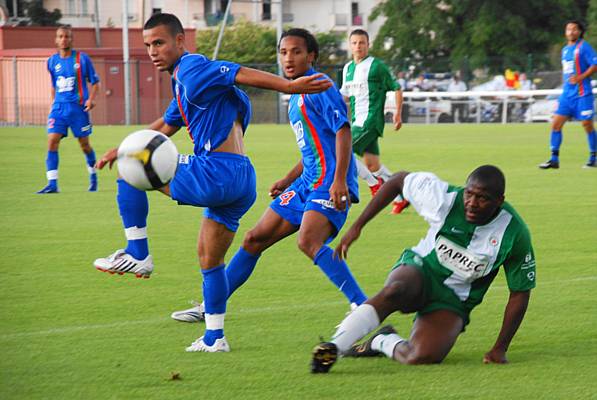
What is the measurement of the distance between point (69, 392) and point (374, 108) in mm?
8421

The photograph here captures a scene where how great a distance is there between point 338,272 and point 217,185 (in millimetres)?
1212

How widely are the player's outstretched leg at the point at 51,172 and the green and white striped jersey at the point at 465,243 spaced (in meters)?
9.83

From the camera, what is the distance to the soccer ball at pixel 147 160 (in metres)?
5.53

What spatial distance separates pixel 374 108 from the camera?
13.0 metres

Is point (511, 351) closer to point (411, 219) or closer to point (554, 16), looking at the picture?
point (411, 219)

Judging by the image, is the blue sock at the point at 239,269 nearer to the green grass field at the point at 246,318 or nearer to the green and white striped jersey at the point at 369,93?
the green grass field at the point at 246,318

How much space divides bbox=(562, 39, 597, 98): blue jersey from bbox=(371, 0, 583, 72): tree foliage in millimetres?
29903

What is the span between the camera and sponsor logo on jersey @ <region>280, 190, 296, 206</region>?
22.4 feet

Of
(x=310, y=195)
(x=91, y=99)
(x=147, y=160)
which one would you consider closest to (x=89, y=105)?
(x=91, y=99)

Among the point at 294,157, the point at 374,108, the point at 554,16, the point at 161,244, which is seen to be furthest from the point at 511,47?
the point at 161,244

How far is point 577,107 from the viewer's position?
58.4 feet

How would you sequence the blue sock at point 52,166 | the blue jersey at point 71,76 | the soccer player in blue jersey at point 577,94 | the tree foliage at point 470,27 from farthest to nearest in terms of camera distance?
the tree foliage at point 470,27, the soccer player in blue jersey at point 577,94, the blue jersey at point 71,76, the blue sock at point 52,166

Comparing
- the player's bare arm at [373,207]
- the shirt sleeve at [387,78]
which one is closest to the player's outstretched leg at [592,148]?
the shirt sleeve at [387,78]

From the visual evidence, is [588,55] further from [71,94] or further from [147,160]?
[147,160]
